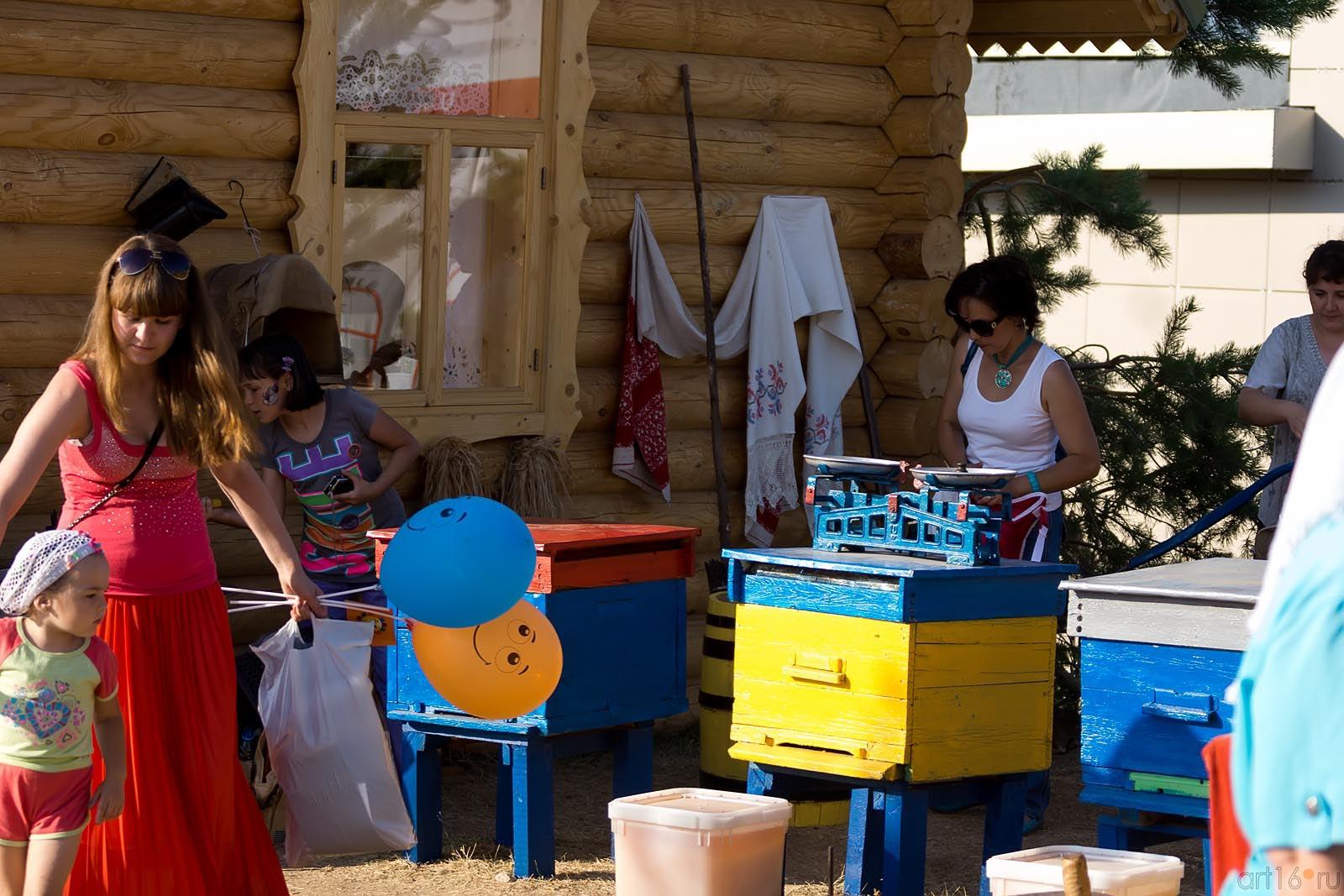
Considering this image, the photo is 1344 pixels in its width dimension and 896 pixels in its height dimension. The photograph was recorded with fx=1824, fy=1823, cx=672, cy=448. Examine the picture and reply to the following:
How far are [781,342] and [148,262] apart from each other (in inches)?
148

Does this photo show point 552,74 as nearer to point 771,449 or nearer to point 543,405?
point 543,405

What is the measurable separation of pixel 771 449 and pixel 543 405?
1.10 metres

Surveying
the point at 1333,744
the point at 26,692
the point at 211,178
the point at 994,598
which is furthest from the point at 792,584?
the point at 1333,744

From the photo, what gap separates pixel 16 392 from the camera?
5598 mm

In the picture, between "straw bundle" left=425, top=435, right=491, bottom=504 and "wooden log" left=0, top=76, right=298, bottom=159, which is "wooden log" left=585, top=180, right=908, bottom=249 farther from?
"wooden log" left=0, top=76, right=298, bottom=159

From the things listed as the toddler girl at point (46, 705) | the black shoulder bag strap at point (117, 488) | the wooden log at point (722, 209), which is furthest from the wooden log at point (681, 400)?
the toddler girl at point (46, 705)

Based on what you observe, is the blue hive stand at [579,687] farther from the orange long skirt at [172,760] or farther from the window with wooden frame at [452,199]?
the window with wooden frame at [452,199]

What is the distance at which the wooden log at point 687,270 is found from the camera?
7070 mm

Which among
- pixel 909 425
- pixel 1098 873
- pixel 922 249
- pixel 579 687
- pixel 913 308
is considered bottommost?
pixel 1098 873

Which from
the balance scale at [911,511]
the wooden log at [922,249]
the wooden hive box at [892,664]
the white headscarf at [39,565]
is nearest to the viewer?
the white headscarf at [39,565]

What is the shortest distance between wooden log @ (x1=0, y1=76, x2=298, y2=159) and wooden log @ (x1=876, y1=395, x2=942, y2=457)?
3020 mm

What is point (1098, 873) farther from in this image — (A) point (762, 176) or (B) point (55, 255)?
(A) point (762, 176)

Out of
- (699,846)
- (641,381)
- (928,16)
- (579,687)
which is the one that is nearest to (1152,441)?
(928,16)

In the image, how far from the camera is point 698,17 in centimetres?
727
